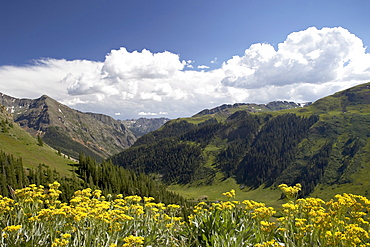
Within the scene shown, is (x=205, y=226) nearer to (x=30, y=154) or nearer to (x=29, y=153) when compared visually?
(x=30, y=154)

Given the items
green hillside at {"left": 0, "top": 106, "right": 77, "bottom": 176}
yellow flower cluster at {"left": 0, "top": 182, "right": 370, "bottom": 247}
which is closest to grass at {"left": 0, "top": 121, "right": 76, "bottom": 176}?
green hillside at {"left": 0, "top": 106, "right": 77, "bottom": 176}

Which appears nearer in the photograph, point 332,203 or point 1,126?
point 332,203

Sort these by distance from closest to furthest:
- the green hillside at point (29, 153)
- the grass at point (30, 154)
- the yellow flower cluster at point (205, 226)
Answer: the yellow flower cluster at point (205, 226)
the grass at point (30, 154)
the green hillside at point (29, 153)

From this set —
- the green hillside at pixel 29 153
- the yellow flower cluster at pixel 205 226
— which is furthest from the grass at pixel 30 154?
the yellow flower cluster at pixel 205 226

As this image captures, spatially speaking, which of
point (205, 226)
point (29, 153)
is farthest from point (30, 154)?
point (205, 226)

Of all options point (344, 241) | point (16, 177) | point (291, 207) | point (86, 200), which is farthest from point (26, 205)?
point (16, 177)

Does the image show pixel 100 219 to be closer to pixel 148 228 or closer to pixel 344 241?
pixel 148 228

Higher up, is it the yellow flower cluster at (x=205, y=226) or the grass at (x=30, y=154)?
the yellow flower cluster at (x=205, y=226)

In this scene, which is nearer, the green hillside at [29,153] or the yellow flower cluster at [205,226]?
the yellow flower cluster at [205,226]

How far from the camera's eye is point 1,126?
156m

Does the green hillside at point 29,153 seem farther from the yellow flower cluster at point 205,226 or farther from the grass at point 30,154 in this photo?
the yellow flower cluster at point 205,226

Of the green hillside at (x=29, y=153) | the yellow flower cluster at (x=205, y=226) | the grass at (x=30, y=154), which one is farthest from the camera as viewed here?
the green hillside at (x=29, y=153)

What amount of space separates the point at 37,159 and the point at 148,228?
143957 millimetres

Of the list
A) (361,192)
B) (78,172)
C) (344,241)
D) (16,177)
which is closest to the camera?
(344,241)
